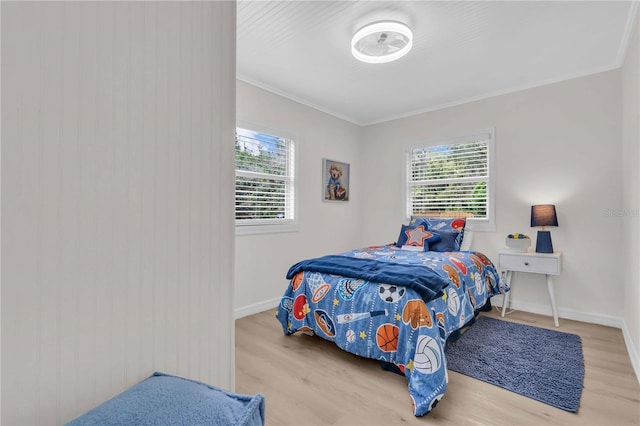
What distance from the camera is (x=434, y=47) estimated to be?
2.66 m

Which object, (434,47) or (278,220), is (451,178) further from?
(278,220)

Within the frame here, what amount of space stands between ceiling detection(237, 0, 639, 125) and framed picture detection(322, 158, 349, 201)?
883 millimetres

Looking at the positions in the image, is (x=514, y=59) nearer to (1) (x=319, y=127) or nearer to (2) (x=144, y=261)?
(1) (x=319, y=127)

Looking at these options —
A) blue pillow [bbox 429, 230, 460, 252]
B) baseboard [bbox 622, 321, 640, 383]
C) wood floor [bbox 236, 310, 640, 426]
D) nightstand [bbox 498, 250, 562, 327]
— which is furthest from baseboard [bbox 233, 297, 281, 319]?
baseboard [bbox 622, 321, 640, 383]

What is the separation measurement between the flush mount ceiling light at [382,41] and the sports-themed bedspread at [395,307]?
166cm

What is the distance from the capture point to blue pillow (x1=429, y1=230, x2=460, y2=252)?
331cm

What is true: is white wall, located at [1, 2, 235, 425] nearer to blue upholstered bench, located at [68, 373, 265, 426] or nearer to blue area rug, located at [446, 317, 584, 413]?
blue upholstered bench, located at [68, 373, 265, 426]

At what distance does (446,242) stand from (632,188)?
1.48 meters

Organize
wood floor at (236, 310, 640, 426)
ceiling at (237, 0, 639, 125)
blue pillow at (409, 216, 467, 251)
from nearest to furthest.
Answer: wood floor at (236, 310, 640, 426) < ceiling at (237, 0, 639, 125) < blue pillow at (409, 216, 467, 251)

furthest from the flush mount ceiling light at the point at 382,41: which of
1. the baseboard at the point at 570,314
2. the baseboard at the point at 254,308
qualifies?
the baseboard at the point at 570,314

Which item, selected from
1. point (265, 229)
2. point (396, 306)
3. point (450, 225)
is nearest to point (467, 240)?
point (450, 225)

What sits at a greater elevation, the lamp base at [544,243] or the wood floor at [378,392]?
the lamp base at [544,243]

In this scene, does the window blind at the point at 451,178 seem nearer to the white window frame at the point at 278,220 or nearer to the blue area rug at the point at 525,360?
the blue area rug at the point at 525,360

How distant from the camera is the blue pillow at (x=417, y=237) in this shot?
11.1 ft
